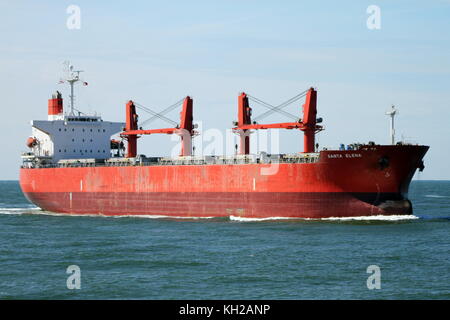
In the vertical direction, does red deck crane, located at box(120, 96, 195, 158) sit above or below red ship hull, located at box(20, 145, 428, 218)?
above

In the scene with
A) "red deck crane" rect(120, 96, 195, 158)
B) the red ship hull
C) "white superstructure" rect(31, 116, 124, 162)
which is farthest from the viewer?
"white superstructure" rect(31, 116, 124, 162)

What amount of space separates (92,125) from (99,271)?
2684 cm

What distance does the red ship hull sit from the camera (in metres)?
31.4

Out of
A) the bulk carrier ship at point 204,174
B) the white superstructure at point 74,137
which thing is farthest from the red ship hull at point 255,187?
the white superstructure at point 74,137

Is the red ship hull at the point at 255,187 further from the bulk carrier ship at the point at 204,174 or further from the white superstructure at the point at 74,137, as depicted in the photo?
the white superstructure at the point at 74,137

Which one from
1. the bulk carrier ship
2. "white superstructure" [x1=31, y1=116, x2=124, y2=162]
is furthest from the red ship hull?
"white superstructure" [x1=31, y1=116, x2=124, y2=162]

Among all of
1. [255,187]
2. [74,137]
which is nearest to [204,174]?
[255,187]

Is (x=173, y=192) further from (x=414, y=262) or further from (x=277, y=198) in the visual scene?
(x=414, y=262)

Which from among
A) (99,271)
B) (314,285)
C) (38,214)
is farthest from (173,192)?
(314,285)

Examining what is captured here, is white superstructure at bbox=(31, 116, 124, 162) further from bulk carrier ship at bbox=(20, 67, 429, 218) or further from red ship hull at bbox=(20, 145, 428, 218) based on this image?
red ship hull at bbox=(20, 145, 428, 218)

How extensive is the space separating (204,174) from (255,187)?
11.3ft

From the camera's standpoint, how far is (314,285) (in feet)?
63.7

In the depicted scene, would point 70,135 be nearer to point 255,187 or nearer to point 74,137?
point 74,137

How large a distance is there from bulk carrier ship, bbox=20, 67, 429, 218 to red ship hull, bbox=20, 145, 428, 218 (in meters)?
0.04
